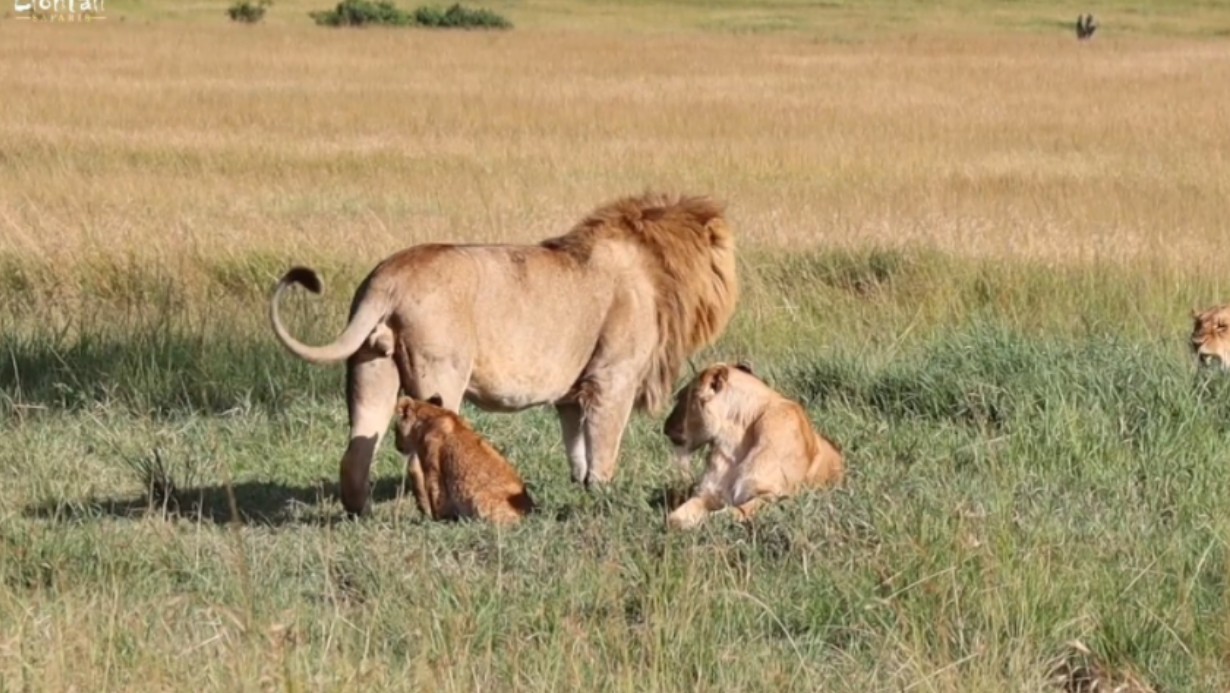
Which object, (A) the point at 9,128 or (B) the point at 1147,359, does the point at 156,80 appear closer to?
(A) the point at 9,128

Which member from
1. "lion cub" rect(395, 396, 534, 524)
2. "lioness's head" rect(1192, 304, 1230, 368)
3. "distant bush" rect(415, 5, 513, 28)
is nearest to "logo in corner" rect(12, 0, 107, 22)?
"distant bush" rect(415, 5, 513, 28)

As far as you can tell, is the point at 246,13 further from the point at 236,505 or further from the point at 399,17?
the point at 236,505

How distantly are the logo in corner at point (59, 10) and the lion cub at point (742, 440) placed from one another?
136 feet

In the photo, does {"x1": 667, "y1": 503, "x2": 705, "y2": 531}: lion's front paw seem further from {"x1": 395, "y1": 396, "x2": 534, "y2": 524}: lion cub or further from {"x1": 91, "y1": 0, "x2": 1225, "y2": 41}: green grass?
{"x1": 91, "y1": 0, "x2": 1225, "y2": 41}: green grass

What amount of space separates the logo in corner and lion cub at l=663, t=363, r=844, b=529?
1627 inches

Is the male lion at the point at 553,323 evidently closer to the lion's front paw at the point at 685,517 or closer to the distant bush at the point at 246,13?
the lion's front paw at the point at 685,517

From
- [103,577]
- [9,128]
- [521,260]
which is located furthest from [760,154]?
[103,577]

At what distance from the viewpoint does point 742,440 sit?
271 inches

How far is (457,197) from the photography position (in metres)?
17.1

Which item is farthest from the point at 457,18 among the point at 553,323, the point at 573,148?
the point at 553,323

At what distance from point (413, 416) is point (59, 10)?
48397 millimetres

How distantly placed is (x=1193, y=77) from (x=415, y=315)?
26431 mm

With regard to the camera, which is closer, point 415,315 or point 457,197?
point 415,315

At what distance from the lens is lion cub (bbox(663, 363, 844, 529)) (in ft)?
22.2
